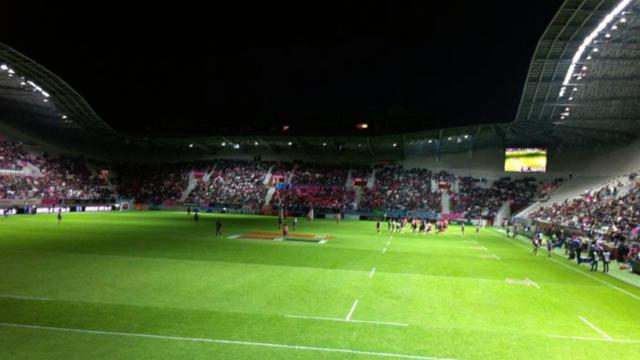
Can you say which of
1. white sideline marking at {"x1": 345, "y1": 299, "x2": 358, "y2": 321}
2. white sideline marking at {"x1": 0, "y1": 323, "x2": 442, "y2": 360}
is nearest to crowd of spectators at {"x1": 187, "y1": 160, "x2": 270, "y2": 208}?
white sideline marking at {"x1": 345, "y1": 299, "x2": 358, "y2": 321}

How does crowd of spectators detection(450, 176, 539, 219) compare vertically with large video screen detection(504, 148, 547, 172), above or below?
below

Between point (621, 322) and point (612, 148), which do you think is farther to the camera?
point (612, 148)

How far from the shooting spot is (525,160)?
70.2 m

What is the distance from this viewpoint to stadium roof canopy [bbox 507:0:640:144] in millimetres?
34281

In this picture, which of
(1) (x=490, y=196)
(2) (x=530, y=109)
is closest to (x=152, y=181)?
(1) (x=490, y=196)

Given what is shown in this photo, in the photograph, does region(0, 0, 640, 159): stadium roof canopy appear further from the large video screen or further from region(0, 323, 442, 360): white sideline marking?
region(0, 323, 442, 360): white sideline marking

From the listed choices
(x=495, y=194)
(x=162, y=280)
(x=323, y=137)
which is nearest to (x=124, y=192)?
(x=323, y=137)

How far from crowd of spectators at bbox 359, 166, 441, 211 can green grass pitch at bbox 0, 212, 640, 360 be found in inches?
1777

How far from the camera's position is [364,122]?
115 metres

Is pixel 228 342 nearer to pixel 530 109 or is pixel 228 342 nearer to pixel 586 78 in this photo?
pixel 586 78

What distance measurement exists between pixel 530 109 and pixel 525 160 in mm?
15485

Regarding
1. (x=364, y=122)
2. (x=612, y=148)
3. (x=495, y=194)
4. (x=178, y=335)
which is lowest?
(x=178, y=335)

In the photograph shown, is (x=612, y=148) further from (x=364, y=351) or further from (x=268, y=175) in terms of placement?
(x=364, y=351)

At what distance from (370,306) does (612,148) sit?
6321cm
